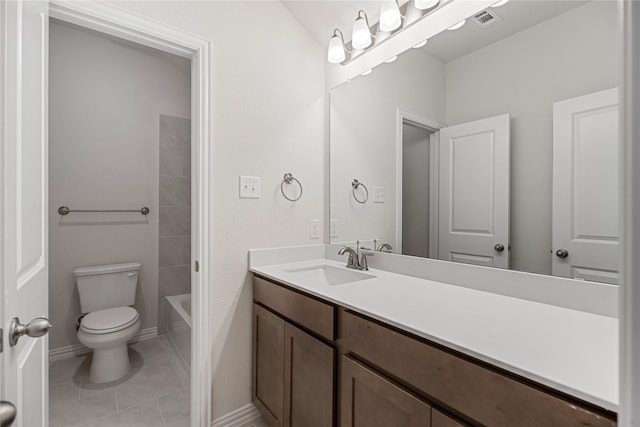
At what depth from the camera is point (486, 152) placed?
1285 millimetres

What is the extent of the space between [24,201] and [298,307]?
971mm

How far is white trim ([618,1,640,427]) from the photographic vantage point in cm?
39

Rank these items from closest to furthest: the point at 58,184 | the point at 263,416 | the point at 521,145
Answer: the point at 521,145, the point at 263,416, the point at 58,184

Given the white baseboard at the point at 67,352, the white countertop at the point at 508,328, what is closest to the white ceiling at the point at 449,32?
the white countertop at the point at 508,328

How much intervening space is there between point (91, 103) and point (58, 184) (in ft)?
2.28

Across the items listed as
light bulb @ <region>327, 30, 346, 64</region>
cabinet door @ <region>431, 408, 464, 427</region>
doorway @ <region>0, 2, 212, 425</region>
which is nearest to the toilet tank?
doorway @ <region>0, 2, 212, 425</region>

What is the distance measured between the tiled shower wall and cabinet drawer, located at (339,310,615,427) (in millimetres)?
2336

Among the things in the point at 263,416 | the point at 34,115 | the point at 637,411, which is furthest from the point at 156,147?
the point at 637,411

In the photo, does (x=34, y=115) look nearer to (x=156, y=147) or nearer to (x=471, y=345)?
(x=471, y=345)

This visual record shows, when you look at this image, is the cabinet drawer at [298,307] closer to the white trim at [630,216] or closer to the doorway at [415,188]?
the doorway at [415,188]

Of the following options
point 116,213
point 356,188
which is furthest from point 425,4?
point 116,213

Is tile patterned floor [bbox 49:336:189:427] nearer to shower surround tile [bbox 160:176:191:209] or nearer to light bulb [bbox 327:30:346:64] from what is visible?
shower surround tile [bbox 160:176:191:209]

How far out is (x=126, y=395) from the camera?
6.24ft

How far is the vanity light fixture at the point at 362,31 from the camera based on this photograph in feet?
5.41
